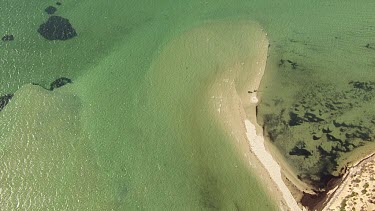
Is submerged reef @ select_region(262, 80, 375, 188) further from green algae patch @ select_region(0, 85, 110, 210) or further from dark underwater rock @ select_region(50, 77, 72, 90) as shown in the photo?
dark underwater rock @ select_region(50, 77, 72, 90)

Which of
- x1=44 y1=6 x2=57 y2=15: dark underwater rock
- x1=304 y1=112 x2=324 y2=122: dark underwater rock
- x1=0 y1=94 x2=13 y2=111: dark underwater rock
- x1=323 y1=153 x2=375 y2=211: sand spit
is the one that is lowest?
x1=323 y1=153 x2=375 y2=211: sand spit

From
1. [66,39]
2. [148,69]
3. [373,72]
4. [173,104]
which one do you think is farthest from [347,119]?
[66,39]

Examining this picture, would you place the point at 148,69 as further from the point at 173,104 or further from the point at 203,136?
the point at 203,136

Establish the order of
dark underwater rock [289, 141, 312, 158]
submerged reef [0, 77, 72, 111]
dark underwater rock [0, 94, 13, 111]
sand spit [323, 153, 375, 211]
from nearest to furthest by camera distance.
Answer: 1. sand spit [323, 153, 375, 211]
2. dark underwater rock [289, 141, 312, 158]
3. dark underwater rock [0, 94, 13, 111]
4. submerged reef [0, 77, 72, 111]

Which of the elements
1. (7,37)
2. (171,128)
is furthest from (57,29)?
(171,128)

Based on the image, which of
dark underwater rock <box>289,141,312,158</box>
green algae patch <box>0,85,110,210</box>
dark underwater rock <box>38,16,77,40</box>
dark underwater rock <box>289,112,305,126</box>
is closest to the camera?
green algae patch <box>0,85,110,210</box>

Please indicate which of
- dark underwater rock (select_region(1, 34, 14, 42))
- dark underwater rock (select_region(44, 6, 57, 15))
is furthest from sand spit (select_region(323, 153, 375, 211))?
dark underwater rock (select_region(1, 34, 14, 42))
